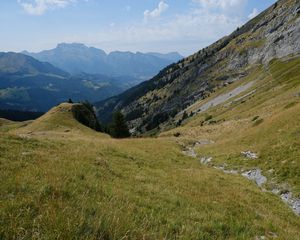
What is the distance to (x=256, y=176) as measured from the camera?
26625 mm

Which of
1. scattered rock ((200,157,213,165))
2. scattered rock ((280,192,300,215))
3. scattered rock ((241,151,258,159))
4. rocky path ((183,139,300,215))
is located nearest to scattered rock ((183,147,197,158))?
rocky path ((183,139,300,215))

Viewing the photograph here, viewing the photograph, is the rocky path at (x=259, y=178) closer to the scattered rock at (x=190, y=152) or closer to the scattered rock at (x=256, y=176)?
the scattered rock at (x=256, y=176)

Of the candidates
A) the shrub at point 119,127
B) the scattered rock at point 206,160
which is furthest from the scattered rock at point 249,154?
the shrub at point 119,127

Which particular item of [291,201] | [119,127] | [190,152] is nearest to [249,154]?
[291,201]

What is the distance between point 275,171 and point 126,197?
17.1 meters

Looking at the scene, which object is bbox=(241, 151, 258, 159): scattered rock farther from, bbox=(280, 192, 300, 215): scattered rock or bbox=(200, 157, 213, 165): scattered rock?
bbox=(280, 192, 300, 215): scattered rock

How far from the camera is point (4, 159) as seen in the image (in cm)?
1496

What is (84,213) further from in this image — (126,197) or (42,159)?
(42,159)

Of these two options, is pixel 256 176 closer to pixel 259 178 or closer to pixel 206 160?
pixel 259 178

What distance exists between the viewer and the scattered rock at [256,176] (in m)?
24.9

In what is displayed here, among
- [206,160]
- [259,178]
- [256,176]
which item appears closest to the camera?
[259,178]

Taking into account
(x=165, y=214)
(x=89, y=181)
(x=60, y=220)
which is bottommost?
(x=165, y=214)

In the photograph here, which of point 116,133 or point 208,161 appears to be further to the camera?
point 116,133

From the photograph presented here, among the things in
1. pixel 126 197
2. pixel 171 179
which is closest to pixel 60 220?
pixel 126 197
